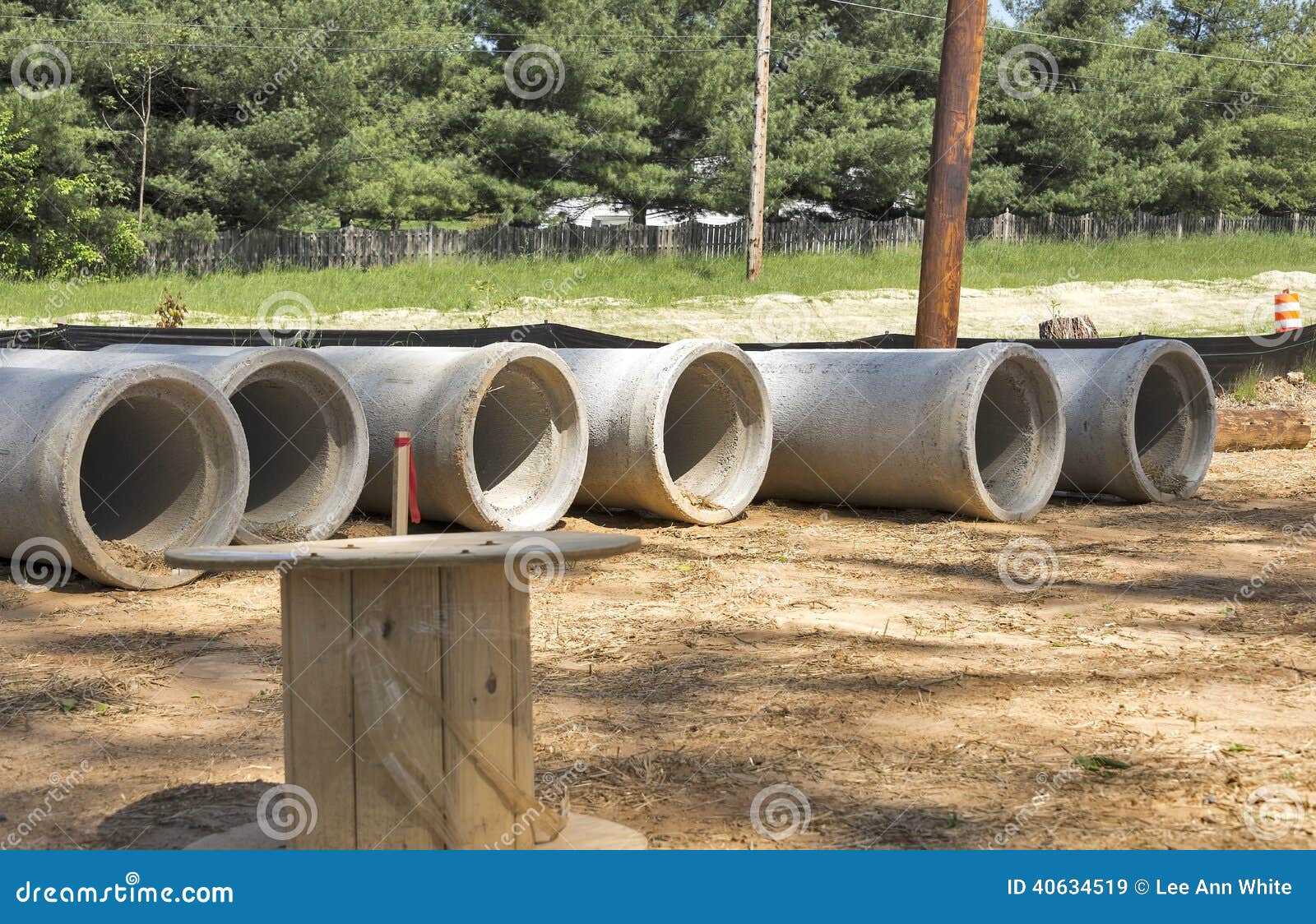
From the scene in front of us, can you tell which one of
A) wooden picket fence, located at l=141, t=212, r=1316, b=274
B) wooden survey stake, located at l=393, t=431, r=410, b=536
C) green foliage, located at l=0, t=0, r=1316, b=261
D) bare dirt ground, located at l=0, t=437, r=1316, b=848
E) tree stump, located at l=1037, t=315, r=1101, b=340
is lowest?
bare dirt ground, located at l=0, t=437, r=1316, b=848

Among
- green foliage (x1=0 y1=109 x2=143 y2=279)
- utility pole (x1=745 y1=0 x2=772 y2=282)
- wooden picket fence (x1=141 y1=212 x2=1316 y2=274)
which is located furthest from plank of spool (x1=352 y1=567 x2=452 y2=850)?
wooden picket fence (x1=141 y1=212 x2=1316 y2=274)

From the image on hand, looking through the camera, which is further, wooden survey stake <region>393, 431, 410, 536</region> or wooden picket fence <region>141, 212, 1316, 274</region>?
wooden picket fence <region>141, 212, 1316, 274</region>

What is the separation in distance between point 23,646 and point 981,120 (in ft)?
124

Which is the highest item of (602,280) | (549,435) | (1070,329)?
(602,280)

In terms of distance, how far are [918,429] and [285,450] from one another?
4.50 m

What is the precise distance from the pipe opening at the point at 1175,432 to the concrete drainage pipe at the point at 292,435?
6.56 metres

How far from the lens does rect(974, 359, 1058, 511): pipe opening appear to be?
1034 centimetres

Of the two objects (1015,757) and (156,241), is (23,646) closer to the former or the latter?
(1015,757)

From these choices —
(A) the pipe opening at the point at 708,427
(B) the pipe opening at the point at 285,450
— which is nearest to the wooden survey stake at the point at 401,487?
(B) the pipe opening at the point at 285,450

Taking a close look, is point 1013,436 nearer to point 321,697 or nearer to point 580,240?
point 321,697

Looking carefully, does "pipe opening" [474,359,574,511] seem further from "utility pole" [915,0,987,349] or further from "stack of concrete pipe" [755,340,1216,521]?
"utility pole" [915,0,987,349]

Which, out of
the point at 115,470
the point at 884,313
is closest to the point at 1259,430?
the point at 115,470

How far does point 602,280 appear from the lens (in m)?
30.1

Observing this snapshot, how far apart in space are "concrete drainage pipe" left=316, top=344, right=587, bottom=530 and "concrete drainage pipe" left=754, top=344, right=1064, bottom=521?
201cm
